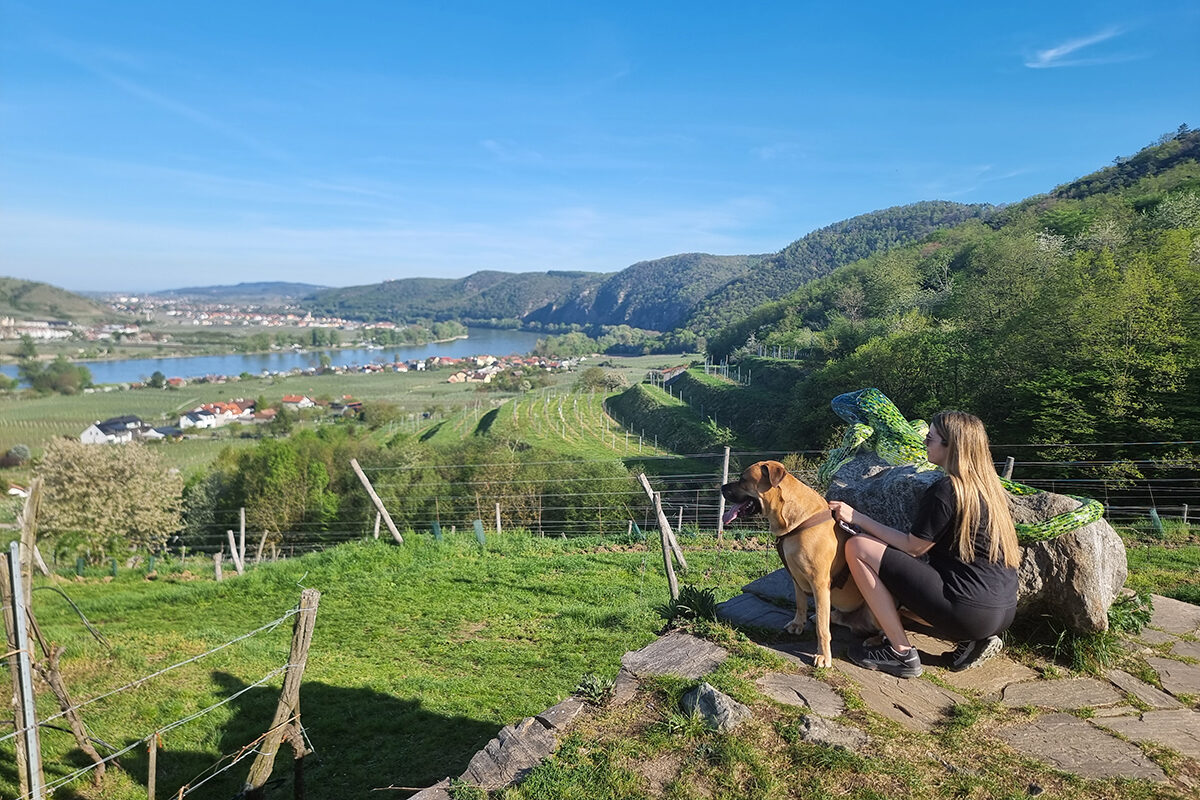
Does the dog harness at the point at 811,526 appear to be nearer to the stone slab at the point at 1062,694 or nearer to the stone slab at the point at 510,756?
the stone slab at the point at 1062,694

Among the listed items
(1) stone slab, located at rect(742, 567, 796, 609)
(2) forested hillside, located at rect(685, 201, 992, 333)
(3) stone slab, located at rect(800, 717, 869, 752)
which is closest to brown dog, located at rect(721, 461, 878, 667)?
(3) stone slab, located at rect(800, 717, 869, 752)

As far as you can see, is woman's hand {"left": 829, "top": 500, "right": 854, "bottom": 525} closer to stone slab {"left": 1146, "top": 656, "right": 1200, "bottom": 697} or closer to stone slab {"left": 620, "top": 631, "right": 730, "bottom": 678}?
stone slab {"left": 620, "top": 631, "right": 730, "bottom": 678}

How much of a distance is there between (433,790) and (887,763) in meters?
2.55

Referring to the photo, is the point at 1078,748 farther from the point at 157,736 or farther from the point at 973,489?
the point at 157,736

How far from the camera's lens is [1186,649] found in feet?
16.0

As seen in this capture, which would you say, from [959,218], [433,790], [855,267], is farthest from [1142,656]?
[959,218]

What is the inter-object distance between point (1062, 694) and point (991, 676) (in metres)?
0.41

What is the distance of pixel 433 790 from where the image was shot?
11.5 feet

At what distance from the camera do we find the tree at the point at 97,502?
85.7 feet

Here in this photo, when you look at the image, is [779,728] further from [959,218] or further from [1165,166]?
[959,218]

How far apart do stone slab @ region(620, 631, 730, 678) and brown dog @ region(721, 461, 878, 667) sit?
749mm

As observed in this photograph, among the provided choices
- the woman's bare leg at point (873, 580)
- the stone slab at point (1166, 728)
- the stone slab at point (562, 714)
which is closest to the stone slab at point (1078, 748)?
the stone slab at point (1166, 728)

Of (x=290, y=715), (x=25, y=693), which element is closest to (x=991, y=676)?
(x=290, y=715)

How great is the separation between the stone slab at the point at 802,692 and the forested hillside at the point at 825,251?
12810 cm
